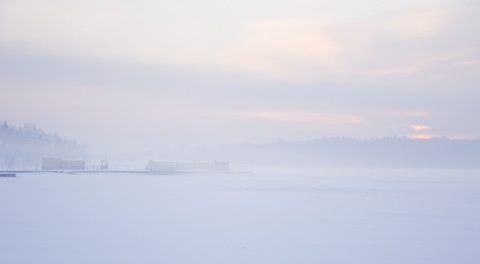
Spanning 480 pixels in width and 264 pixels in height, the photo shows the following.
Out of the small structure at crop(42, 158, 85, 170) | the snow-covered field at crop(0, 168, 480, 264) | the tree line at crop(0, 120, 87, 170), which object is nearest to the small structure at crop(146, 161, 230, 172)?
the small structure at crop(42, 158, 85, 170)

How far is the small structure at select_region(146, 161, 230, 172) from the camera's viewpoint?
85794 mm

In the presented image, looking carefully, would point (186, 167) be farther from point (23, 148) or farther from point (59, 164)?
point (23, 148)

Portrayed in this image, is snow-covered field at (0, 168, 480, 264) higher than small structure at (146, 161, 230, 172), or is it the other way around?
small structure at (146, 161, 230, 172)

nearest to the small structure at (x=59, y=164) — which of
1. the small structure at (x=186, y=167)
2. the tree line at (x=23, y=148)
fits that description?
the small structure at (x=186, y=167)

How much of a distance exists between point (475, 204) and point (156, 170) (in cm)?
5778

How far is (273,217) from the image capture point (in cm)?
2422

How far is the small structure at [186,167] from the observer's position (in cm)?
8579

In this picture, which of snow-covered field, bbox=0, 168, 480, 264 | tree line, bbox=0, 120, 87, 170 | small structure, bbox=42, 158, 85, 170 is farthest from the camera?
tree line, bbox=0, 120, 87, 170

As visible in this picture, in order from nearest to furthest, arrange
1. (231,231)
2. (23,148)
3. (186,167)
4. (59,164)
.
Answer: (231,231) → (59,164) → (186,167) → (23,148)

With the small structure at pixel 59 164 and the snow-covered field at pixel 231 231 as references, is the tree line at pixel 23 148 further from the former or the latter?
the snow-covered field at pixel 231 231

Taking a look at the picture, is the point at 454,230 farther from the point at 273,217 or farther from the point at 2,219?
the point at 2,219

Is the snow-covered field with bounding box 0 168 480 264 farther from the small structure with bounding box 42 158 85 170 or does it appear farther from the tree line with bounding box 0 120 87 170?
the tree line with bounding box 0 120 87 170

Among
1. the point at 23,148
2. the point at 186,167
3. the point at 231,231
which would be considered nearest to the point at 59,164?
the point at 186,167

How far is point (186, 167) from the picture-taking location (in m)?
97.9
